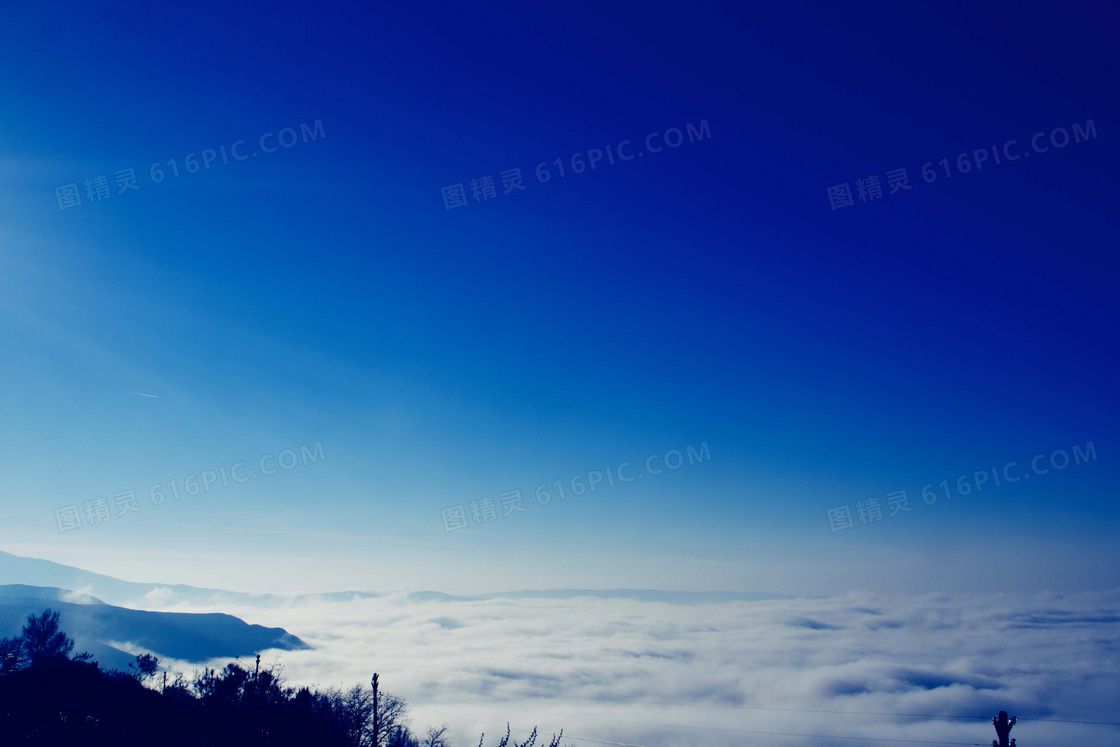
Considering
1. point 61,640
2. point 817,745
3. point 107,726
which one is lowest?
point 817,745

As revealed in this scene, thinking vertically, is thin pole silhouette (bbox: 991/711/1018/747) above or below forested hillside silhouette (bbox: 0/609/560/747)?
above

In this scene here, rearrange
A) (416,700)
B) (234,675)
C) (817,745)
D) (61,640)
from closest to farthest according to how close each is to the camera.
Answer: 1. (234,675)
2. (61,640)
3. (416,700)
4. (817,745)

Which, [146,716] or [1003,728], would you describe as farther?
[146,716]

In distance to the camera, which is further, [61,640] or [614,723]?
[614,723]

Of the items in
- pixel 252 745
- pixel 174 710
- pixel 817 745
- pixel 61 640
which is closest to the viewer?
pixel 252 745

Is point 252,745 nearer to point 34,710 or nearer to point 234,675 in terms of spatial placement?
point 34,710

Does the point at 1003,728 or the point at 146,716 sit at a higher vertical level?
the point at 1003,728

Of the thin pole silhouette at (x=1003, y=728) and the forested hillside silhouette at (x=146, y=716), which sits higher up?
the thin pole silhouette at (x=1003, y=728)

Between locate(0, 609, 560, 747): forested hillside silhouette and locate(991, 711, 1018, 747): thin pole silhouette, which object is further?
locate(0, 609, 560, 747): forested hillside silhouette

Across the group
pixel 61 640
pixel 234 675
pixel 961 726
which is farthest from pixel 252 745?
pixel 961 726

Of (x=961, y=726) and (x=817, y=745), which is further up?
(x=961, y=726)

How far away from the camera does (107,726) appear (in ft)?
79.5

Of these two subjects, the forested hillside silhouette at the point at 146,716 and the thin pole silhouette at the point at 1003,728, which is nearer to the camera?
the thin pole silhouette at the point at 1003,728

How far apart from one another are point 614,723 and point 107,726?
620ft
